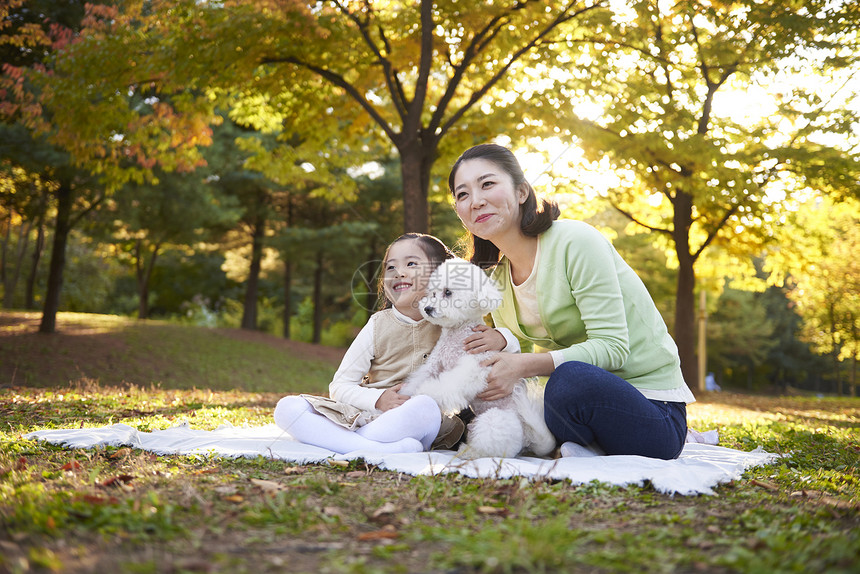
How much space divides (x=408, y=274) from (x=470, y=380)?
789 millimetres

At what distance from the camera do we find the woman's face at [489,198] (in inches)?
129

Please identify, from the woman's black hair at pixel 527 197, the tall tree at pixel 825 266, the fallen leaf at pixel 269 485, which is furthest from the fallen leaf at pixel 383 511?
the tall tree at pixel 825 266

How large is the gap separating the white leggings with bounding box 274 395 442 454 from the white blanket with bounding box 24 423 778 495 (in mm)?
82

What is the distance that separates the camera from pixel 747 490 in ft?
8.85

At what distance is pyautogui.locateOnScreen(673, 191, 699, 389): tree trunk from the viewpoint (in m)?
10.8

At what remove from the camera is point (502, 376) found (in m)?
3.04

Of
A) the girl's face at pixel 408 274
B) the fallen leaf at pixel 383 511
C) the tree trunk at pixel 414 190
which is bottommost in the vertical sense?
the fallen leaf at pixel 383 511

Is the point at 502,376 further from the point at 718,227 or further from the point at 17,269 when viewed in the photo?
the point at 17,269

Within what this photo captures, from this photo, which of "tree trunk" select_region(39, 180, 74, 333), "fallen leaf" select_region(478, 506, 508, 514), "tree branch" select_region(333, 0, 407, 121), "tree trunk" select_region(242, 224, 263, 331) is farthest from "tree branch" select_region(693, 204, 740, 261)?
"tree trunk" select_region(39, 180, 74, 333)

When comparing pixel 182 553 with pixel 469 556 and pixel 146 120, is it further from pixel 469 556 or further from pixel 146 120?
pixel 146 120

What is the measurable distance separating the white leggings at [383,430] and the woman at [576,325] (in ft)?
1.14

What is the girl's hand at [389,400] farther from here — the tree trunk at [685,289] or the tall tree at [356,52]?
the tree trunk at [685,289]

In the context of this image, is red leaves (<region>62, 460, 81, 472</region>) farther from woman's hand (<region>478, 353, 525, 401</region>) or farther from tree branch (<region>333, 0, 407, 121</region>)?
tree branch (<region>333, 0, 407, 121</region>)

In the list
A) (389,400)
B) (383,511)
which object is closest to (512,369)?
(389,400)
